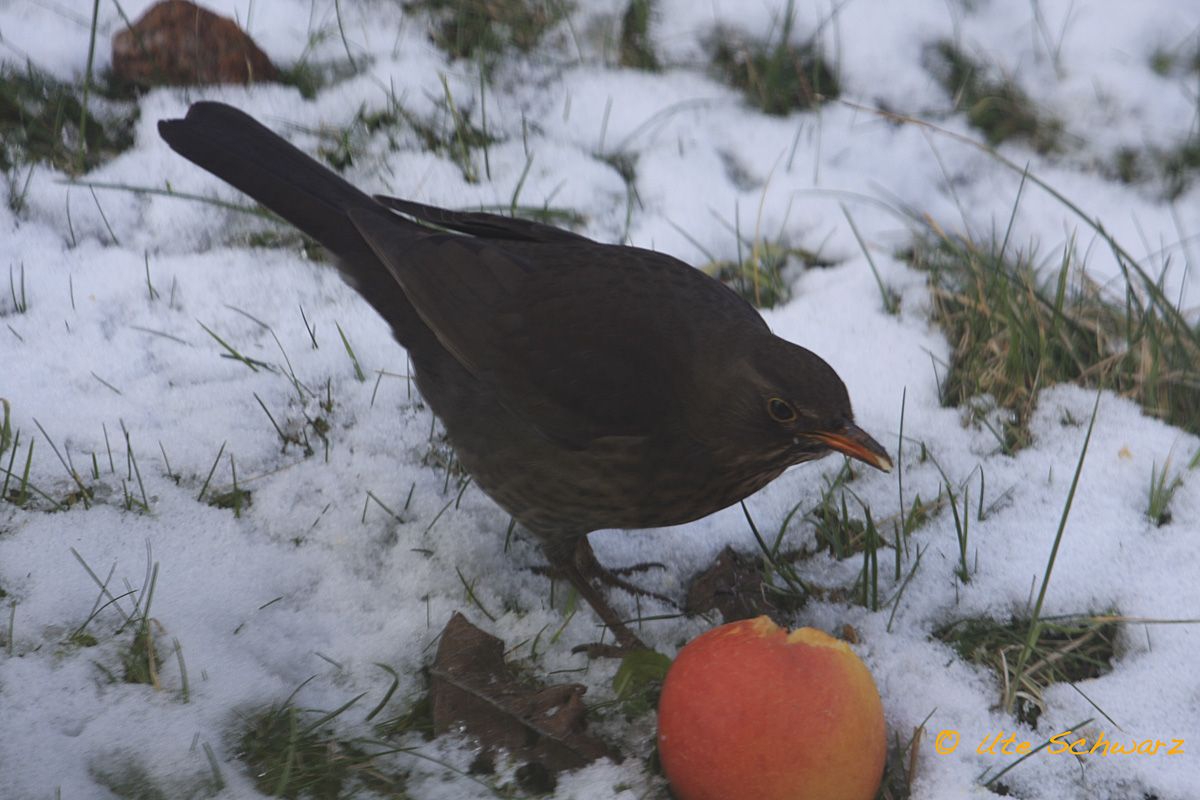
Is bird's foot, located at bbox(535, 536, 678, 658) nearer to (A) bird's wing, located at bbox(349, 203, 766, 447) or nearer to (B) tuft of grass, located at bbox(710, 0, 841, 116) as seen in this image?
(A) bird's wing, located at bbox(349, 203, 766, 447)

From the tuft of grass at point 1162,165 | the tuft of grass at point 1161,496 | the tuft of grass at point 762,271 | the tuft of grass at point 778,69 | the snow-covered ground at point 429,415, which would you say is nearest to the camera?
the snow-covered ground at point 429,415

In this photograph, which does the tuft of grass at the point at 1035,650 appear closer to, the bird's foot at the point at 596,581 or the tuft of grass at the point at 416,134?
the bird's foot at the point at 596,581

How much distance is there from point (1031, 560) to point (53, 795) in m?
2.35

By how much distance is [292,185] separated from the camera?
3.50 meters

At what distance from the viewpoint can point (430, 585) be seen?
10.3 ft

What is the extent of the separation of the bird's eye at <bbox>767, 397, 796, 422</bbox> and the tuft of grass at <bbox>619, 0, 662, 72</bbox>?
8.81 feet

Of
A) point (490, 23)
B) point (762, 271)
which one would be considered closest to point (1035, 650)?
point (762, 271)

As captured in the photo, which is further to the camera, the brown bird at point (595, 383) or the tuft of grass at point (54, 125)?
the tuft of grass at point (54, 125)

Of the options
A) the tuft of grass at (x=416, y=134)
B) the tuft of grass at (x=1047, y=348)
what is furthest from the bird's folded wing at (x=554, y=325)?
the tuft of grass at (x=416, y=134)

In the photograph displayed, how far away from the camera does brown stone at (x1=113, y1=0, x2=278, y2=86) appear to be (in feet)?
15.1

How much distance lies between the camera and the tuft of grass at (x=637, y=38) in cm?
511

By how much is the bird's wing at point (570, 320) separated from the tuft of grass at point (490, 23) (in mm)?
1971

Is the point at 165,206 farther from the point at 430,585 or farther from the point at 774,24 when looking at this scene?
the point at 774,24

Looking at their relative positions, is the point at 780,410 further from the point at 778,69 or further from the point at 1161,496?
the point at 778,69
